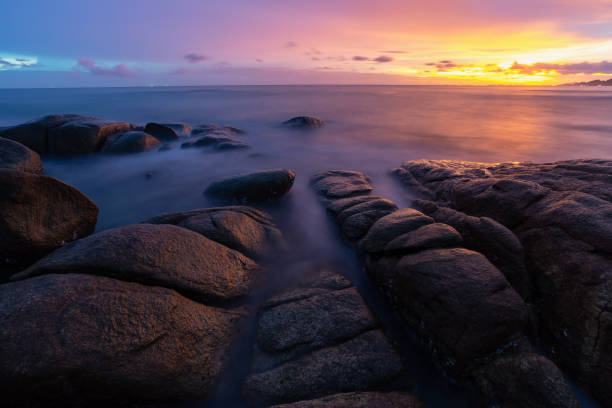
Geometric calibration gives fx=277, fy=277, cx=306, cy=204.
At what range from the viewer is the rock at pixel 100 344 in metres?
1.90

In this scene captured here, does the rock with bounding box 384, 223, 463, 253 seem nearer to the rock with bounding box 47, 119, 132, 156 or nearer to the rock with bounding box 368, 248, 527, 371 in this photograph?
the rock with bounding box 368, 248, 527, 371

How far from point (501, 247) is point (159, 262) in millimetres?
3585

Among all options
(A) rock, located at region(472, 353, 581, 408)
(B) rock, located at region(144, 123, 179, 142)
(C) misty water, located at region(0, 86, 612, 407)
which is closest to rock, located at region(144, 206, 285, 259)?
(C) misty water, located at region(0, 86, 612, 407)

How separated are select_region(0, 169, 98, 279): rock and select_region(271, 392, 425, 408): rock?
3.16 meters

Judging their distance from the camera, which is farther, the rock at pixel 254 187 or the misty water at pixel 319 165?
the rock at pixel 254 187

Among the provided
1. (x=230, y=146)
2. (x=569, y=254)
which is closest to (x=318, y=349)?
(x=569, y=254)

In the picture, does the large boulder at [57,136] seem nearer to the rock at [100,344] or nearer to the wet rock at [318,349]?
the rock at [100,344]

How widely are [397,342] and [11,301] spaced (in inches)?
132

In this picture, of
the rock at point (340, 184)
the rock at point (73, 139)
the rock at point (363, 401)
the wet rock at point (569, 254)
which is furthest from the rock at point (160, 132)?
the rock at point (363, 401)

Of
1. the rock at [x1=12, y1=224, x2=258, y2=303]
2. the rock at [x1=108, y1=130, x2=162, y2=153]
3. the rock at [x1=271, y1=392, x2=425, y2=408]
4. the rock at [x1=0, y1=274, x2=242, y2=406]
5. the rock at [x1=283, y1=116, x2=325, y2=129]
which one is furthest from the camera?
the rock at [x1=283, y1=116, x2=325, y2=129]

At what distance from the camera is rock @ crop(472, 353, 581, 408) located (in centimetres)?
202

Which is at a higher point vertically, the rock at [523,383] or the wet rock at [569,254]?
the wet rock at [569,254]

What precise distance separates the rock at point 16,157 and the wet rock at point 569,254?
338 inches

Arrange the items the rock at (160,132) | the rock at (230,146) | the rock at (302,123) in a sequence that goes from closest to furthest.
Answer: the rock at (230,146), the rock at (160,132), the rock at (302,123)
